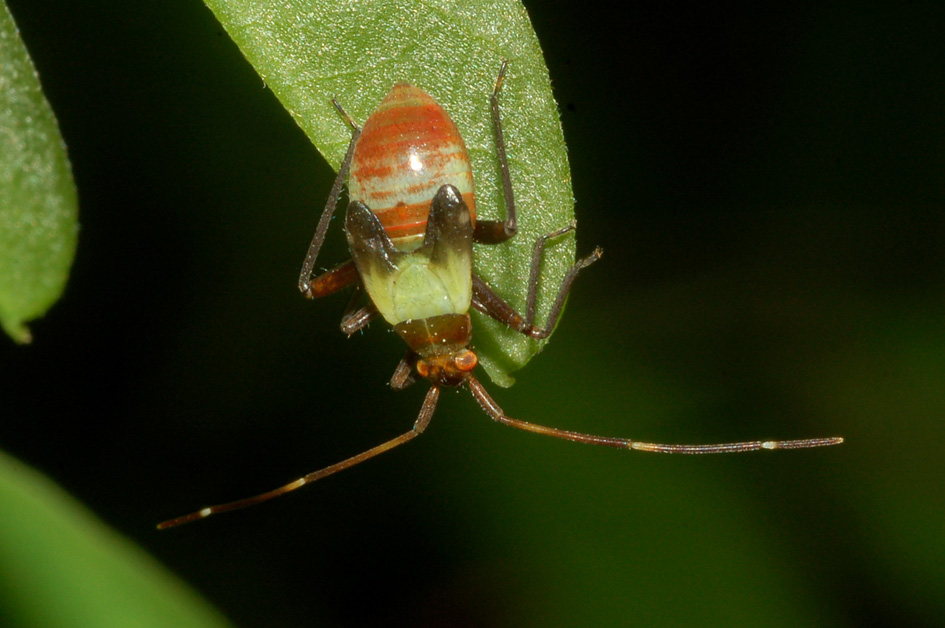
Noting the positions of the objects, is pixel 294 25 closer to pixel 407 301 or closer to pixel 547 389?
pixel 407 301

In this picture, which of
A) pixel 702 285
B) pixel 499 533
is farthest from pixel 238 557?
pixel 702 285

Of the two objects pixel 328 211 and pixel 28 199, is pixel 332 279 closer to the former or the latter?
pixel 328 211

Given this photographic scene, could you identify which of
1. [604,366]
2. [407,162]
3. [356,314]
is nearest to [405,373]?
[356,314]

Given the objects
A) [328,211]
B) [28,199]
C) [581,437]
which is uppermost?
[28,199]

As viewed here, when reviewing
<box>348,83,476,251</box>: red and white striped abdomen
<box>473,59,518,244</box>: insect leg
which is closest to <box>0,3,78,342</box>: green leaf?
<box>348,83,476,251</box>: red and white striped abdomen

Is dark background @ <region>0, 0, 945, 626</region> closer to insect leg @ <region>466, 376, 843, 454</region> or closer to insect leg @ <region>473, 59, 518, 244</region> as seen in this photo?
insect leg @ <region>466, 376, 843, 454</region>

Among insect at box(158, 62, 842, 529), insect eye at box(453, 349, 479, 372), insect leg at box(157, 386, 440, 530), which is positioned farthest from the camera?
insect leg at box(157, 386, 440, 530)
